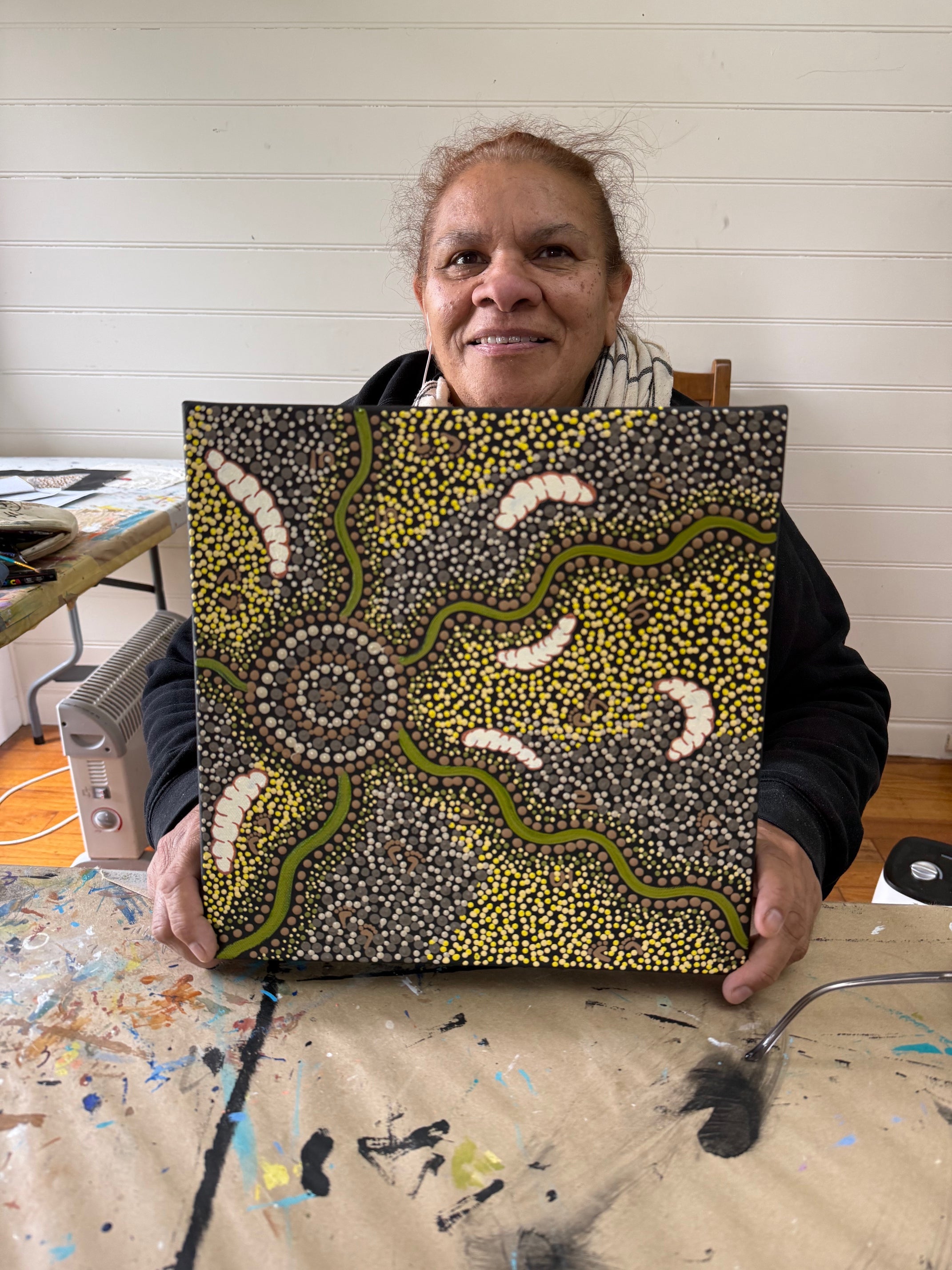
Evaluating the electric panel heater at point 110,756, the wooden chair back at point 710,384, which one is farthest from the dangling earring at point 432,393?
the wooden chair back at point 710,384

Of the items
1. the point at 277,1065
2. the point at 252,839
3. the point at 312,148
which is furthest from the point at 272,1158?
the point at 312,148

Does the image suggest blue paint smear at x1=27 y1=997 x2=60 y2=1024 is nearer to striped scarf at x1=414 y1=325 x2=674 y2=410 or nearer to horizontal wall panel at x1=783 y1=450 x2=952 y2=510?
striped scarf at x1=414 y1=325 x2=674 y2=410

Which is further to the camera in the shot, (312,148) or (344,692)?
(312,148)

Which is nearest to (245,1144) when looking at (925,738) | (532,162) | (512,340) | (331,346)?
(512,340)

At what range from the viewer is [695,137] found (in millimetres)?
2314

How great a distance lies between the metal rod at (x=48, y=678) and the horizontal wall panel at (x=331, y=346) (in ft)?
2.38

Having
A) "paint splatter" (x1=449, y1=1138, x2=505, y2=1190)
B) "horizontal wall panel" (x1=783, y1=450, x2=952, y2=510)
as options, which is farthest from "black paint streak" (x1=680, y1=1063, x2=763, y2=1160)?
"horizontal wall panel" (x1=783, y1=450, x2=952, y2=510)

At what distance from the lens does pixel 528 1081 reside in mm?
627

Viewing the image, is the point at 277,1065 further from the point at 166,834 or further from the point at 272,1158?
the point at 166,834

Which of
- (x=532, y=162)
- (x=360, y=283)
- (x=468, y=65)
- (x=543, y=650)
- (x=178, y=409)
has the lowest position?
(x=178, y=409)

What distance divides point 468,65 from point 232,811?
2255mm

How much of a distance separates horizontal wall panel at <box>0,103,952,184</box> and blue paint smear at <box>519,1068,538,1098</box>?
2.30 m

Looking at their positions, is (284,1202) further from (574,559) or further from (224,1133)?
(574,559)

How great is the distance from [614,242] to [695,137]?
1521 millimetres
